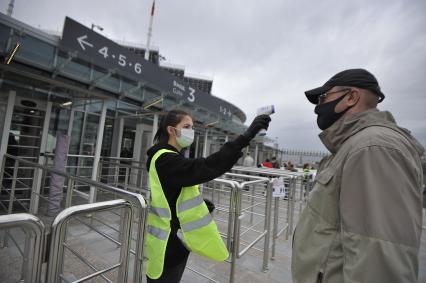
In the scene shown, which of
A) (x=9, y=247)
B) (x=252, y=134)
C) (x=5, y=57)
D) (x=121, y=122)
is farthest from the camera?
(x=121, y=122)

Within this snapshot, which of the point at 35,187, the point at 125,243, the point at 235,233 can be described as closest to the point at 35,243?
the point at 125,243

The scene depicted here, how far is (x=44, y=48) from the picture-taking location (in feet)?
13.2

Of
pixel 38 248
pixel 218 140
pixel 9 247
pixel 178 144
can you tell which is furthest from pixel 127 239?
pixel 218 140

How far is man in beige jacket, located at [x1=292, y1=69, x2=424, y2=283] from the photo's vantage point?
2.59 feet

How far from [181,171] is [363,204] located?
984 mm

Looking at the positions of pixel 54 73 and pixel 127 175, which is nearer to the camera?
pixel 54 73

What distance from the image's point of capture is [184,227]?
5.04 feet

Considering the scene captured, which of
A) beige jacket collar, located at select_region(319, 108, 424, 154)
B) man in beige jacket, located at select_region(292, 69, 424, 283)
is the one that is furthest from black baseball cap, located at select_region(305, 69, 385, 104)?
beige jacket collar, located at select_region(319, 108, 424, 154)

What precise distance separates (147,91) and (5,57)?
10.2 feet

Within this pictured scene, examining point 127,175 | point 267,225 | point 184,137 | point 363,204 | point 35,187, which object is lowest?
point 267,225

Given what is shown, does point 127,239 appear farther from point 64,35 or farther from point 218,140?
point 218,140

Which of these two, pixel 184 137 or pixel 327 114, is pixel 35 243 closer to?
pixel 184 137

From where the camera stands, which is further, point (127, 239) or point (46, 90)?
point (46, 90)

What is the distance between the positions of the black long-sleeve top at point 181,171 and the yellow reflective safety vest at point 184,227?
2.0 inches
